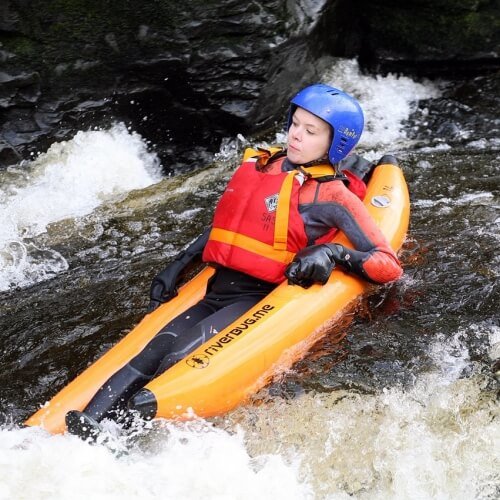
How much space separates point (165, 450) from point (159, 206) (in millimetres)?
2942

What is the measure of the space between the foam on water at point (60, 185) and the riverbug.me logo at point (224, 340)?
1.94 m

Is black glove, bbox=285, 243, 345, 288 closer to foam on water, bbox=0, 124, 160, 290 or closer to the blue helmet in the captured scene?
the blue helmet

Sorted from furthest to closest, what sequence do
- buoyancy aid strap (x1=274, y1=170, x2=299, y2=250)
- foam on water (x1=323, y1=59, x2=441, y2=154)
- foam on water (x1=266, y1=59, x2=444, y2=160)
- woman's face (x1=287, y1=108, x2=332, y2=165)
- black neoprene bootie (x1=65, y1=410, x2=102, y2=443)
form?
foam on water (x1=323, y1=59, x2=441, y2=154), foam on water (x1=266, y1=59, x2=444, y2=160), woman's face (x1=287, y1=108, x2=332, y2=165), buoyancy aid strap (x1=274, y1=170, x2=299, y2=250), black neoprene bootie (x1=65, y1=410, x2=102, y2=443)

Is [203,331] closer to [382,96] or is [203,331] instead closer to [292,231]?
[292,231]

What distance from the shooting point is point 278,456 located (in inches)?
127

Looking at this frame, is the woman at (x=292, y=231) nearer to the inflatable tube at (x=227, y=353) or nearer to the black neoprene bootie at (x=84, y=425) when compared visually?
the inflatable tube at (x=227, y=353)

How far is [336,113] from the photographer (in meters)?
3.82

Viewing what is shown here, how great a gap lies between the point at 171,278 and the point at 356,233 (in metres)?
1.00

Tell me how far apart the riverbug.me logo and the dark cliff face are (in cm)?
320

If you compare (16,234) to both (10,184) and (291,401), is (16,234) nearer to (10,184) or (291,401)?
(10,184)

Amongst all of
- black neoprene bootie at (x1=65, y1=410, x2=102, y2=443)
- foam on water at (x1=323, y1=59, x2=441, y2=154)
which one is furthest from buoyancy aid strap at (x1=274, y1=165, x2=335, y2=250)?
foam on water at (x1=323, y1=59, x2=441, y2=154)

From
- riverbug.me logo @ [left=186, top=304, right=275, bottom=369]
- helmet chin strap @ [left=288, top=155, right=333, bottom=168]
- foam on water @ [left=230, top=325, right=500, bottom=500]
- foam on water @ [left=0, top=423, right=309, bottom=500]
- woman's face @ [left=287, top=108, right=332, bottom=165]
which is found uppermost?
woman's face @ [left=287, top=108, right=332, bottom=165]

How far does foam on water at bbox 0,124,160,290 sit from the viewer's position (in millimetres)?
5141

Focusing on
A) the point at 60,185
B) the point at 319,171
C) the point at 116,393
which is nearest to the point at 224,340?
the point at 116,393
